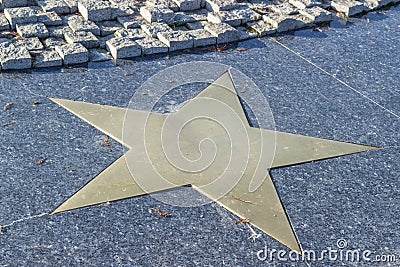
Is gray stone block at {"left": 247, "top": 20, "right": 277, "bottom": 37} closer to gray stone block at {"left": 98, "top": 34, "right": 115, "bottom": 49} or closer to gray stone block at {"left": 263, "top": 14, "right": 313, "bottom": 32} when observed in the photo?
gray stone block at {"left": 263, "top": 14, "right": 313, "bottom": 32}

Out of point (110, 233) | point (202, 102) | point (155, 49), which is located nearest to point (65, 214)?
point (110, 233)

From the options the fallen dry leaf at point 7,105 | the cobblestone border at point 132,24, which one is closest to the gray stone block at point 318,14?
the cobblestone border at point 132,24

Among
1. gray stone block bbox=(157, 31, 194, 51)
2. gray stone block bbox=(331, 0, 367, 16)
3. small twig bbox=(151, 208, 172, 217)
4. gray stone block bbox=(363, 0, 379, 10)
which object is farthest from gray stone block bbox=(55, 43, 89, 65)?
gray stone block bbox=(363, 0, 379, 10)

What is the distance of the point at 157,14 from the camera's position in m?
5.25

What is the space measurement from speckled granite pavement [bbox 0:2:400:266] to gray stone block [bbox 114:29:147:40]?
0.97 feet

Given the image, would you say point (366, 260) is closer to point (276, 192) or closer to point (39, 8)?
point (276, 192)

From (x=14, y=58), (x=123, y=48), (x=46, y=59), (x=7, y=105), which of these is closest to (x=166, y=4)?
(x=123, y=48)

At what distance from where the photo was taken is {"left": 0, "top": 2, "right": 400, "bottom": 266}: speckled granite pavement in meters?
3.08

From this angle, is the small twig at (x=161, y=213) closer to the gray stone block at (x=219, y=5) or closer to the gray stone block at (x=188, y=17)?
the gray stone block at (x=188, y=17)

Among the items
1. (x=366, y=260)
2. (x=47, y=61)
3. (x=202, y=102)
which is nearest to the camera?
(x=366, y=260)

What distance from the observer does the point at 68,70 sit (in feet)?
14.9

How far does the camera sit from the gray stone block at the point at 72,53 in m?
4.57

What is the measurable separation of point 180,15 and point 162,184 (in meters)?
2.35

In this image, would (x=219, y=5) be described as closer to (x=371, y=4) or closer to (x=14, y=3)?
(x=371, y=4)
